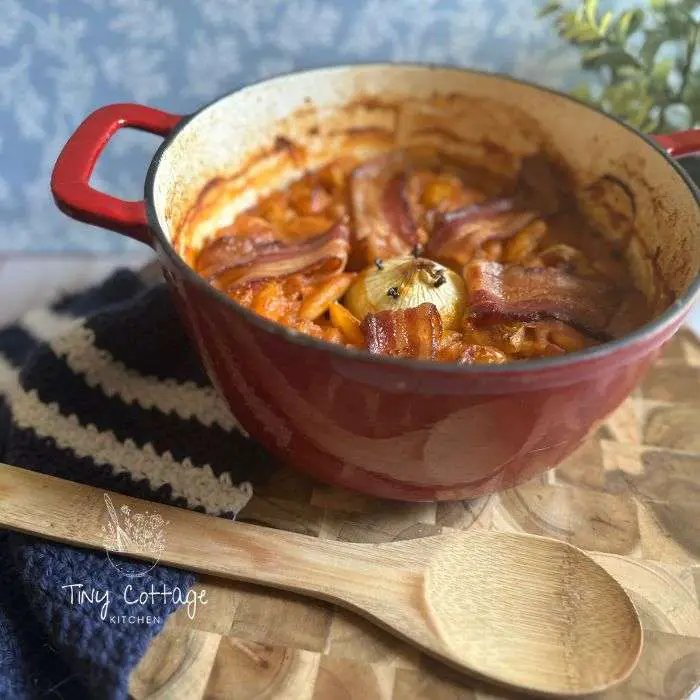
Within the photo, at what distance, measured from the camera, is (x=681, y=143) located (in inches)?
30.7

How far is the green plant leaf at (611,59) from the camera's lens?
102 centimetres

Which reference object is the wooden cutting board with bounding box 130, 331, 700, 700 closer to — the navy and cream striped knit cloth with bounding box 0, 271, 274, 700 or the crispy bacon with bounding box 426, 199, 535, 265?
the navy and cream striped knit cloth with bounding box 0, 271, 274, 700

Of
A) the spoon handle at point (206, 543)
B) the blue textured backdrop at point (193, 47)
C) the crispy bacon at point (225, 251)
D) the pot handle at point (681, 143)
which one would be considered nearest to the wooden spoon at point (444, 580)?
the spoon handle at point (206, 543)

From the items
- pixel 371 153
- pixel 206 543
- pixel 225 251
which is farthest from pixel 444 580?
pixel 371 153

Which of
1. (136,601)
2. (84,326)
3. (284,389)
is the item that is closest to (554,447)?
(284,389)

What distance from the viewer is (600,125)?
0.85 meters

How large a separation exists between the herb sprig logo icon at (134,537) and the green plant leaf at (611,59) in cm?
83

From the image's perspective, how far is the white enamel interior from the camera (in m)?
0.79

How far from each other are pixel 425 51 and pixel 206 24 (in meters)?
0.33

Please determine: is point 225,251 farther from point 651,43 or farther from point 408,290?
point 651,43

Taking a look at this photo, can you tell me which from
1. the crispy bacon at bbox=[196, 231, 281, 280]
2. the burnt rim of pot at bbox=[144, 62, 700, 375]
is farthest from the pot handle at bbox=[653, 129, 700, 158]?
the crispy bacon at bbox=[196, 231, 281, 280]

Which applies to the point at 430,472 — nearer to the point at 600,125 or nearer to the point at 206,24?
the point at 600,125

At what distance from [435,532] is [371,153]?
524 mm

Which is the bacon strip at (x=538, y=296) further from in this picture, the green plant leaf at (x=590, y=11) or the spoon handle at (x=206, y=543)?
the green plant leaf at (x=590, y=11)
